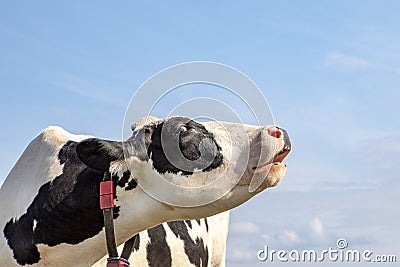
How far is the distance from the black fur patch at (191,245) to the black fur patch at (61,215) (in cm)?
208

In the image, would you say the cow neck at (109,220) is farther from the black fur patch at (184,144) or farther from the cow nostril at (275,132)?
the cow nostril at (275,132)

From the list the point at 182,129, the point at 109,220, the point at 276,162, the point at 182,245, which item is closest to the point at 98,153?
the point at 109,220

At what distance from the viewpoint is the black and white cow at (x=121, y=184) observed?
583 cm

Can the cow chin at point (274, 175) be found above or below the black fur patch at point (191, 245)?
below

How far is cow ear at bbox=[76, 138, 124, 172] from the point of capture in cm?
608

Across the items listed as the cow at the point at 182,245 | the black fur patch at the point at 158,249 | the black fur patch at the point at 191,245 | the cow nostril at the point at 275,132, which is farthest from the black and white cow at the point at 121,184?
the black fur patch at the point at 191,245

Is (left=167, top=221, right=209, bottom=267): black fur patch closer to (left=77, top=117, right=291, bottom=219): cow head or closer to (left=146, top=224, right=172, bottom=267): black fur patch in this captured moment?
(left=146, top=224, right=172, bottom=267): black fur patch

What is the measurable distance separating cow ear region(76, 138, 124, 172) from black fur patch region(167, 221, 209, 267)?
2.20 meters

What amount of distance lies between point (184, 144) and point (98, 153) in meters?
0.67

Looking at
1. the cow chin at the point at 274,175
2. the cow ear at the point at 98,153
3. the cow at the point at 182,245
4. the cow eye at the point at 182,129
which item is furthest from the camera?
the cow at the point at 182,245

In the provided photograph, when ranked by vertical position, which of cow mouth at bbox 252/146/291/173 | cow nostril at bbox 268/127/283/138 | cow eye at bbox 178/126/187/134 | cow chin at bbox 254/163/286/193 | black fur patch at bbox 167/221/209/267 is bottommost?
cow chin at bbox 254/163/286/193

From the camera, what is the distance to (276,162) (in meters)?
5.75

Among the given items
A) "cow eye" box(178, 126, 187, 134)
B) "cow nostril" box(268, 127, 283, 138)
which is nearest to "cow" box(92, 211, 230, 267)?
"cow eye" box(178, 126, 187, 134)

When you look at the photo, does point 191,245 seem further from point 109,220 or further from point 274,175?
point 274,175
